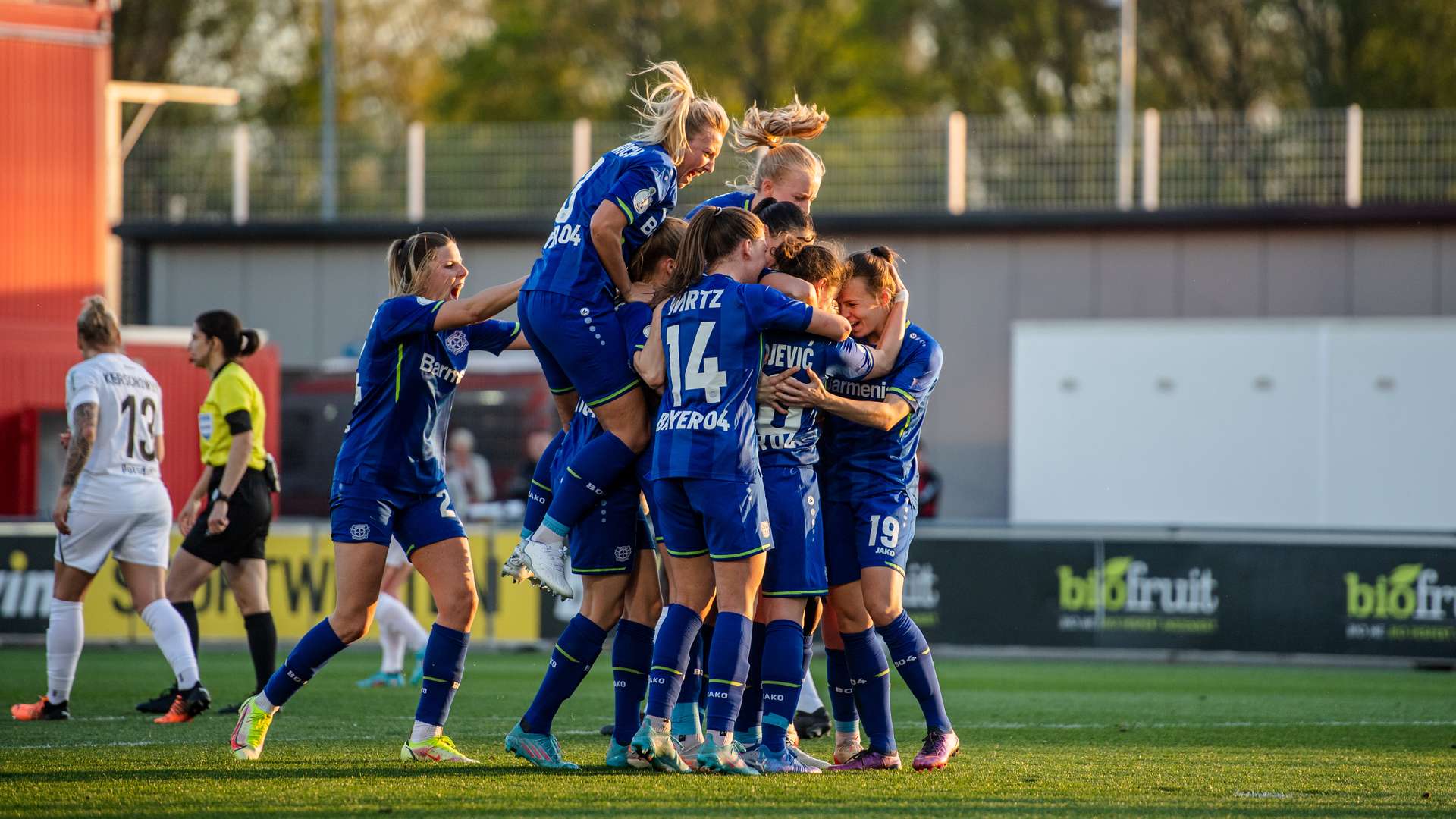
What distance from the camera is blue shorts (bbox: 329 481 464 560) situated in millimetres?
6242

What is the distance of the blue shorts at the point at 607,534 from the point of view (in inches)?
244


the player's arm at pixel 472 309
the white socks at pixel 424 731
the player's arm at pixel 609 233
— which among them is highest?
the player's arm at pixel 609 233

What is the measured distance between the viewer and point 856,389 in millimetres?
6285

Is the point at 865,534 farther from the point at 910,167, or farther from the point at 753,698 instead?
the point at 910,167

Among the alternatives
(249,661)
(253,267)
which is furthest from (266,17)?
(249,661)

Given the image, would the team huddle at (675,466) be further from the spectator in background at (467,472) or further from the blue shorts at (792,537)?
the spectator in background at (467,472)

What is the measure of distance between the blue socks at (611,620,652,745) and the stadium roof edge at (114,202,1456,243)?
14.1 metres

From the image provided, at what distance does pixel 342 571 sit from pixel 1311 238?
51.4 feet

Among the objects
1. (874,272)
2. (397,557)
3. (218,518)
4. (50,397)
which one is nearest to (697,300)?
(874,272)

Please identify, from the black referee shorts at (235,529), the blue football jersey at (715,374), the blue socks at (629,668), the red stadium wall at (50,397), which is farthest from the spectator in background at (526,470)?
the blue football jersey at (715,374)

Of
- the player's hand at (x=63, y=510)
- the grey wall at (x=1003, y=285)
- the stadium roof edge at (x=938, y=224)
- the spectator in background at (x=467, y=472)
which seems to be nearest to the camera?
→ the player's hand at (x=63, y=510)

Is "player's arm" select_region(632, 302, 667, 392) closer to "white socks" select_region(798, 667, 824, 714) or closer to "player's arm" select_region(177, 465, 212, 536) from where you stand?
"white socks" select_region(798, 667, 824, 714)

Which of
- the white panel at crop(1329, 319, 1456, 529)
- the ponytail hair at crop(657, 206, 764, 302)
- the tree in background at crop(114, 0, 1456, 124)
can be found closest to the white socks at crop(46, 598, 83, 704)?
the ponytail hair at crop(657, 206, 764, 302)

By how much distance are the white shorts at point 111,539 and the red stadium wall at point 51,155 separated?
12160mm
